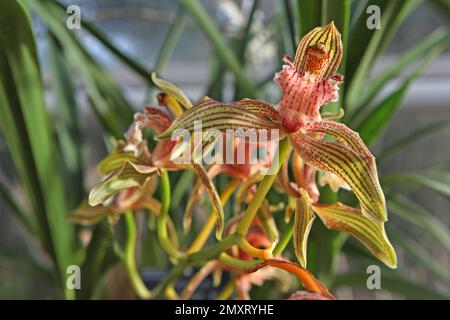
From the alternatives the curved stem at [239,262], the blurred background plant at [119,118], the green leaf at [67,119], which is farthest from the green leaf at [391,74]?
the green leaf at [67,119]

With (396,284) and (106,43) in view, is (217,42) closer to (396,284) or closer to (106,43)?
(106,43)

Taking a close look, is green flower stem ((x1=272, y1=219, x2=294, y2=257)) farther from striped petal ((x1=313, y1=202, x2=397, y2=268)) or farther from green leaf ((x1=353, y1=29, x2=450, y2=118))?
green leaf ((x1=353, y1=29, x2=450, y2=118))

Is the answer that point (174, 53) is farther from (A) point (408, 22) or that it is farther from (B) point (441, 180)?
(B) point (441, 180)

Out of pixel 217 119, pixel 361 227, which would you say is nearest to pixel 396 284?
pixel 361 227

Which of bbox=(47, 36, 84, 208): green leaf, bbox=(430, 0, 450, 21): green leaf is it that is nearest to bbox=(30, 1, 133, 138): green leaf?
bbox=(47, 36, 84, 208): green leaf
